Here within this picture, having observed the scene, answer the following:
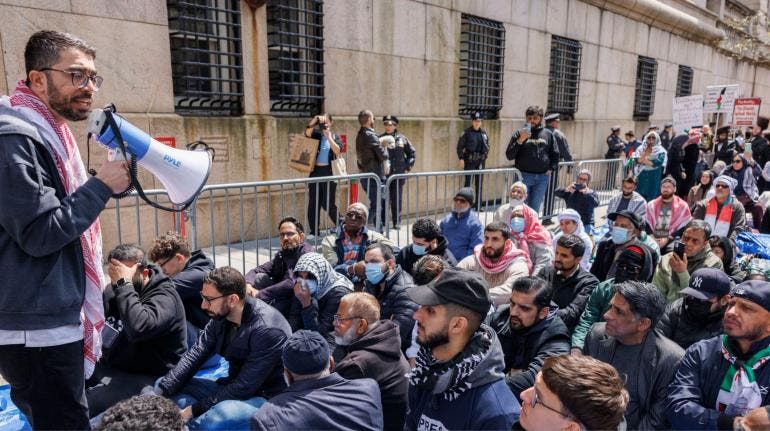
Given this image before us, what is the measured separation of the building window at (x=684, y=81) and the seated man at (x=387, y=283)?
63.8 ft

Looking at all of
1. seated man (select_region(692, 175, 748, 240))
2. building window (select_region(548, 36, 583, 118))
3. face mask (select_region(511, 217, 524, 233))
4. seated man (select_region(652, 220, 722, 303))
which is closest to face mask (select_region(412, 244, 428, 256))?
face mask (select_region(511, 217, 524, 233))

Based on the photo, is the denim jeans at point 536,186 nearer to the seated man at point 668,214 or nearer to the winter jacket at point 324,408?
the seated man at point 668,214

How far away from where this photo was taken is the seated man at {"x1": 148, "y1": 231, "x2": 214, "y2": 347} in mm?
4219

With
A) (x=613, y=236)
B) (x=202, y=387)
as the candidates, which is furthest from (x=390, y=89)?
(x=202, y=387)

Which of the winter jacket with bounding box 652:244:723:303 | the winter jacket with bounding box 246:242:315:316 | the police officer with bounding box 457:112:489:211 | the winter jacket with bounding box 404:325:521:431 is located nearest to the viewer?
the winter jacket with bounding box 404:325:521:431

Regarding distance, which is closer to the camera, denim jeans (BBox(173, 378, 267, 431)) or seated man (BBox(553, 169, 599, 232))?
denim jeans (BBox(173, 378, 267, 431))

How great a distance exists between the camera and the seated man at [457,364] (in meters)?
2.28

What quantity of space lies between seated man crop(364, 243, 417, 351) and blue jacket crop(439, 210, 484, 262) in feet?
5.64

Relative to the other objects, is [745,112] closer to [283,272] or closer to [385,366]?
[283,272]

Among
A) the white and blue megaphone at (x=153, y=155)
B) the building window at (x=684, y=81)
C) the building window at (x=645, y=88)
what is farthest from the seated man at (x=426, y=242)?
the building window at (x=684, y=81)

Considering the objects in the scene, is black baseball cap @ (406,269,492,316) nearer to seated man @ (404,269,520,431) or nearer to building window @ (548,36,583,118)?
seated man @ (404,269,520,431)

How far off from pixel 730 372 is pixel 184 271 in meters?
3.81

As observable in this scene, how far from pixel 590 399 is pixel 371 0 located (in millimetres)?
8320

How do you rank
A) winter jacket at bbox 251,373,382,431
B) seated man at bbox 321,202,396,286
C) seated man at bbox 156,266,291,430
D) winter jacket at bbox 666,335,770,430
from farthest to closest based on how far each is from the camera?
1. seated man at bbox 321,202,396,286
2. seated man at bbox 156,266,291,430
3. winter jacket at bbox 666,335,770,430
4. winter jacket at bbox 251,373,382,431
